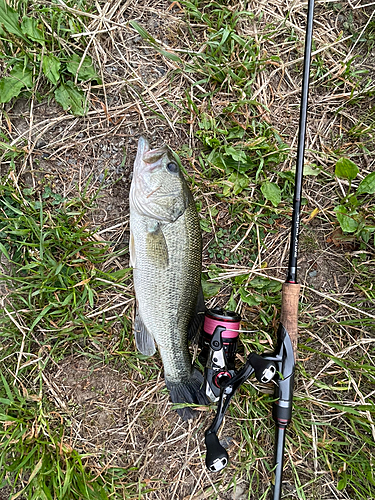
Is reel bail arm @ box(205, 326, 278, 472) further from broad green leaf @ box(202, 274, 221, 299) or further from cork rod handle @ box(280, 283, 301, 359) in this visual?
broad green leaf @ box(202, 274, 221, 299)

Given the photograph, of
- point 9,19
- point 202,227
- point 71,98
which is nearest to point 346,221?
point 202,227

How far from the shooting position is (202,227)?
2.60m

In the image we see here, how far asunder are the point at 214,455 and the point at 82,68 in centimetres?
273

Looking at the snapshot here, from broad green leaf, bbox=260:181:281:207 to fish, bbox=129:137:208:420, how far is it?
62 cm

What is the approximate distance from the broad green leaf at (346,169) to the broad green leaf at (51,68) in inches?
83.4

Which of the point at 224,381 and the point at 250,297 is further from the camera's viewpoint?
the point at 250,297

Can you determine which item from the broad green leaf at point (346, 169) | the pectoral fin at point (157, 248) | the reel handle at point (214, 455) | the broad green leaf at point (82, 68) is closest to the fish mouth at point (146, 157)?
the pectoral fin at point (157, 248)

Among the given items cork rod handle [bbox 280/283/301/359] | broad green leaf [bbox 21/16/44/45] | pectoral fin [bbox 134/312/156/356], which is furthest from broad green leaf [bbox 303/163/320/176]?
broad green leaf [bbox 21/16/44/45]

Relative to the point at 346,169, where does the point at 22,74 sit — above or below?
above

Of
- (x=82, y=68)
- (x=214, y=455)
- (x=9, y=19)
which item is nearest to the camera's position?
(x=214, y=455)

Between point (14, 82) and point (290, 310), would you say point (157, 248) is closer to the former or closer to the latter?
point (290, 310)

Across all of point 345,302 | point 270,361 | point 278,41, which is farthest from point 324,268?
point 278,41

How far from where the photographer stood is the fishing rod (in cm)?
220

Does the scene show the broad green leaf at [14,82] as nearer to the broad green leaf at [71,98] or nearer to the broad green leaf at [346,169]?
the broad green leaf at [71,98]
